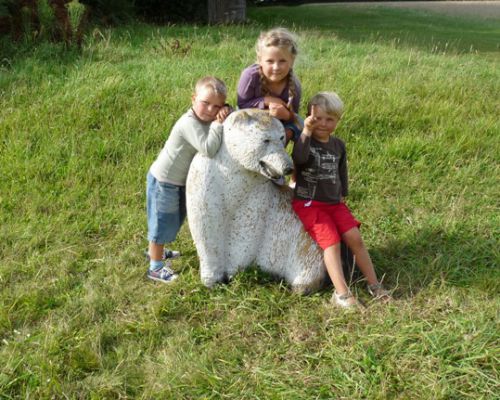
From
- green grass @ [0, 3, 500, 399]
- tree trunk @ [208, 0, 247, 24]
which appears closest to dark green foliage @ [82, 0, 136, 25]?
tree trunk @ [208, 0, 247, 24]

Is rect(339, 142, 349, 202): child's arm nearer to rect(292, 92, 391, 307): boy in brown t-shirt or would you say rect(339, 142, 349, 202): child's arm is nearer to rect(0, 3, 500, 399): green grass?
rect(292, 92, 391, 307): boy in brown t-shirt

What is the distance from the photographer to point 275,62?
10.2ft

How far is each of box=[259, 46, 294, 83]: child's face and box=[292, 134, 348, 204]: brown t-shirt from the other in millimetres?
411

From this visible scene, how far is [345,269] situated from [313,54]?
207 inches

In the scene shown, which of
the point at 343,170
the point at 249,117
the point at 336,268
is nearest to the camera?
the point at 249,117

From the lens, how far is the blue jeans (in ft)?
11.0

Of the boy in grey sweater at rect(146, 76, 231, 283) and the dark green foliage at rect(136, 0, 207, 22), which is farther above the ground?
the boy in grey sweater at rect(146, 76, 231, 283)

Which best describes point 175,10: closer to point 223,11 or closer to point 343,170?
point 223,11

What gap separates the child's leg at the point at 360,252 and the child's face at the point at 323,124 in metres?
0.59

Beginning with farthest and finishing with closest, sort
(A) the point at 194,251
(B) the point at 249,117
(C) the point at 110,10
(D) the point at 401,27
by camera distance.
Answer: (D) the point at 401,27
(C) the point at 110,10
(A) the point at 194,251
(B) the point at 249,117

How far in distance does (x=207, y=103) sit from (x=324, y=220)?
977 mm

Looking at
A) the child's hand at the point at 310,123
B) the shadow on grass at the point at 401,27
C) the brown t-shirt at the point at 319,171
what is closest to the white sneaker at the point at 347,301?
the brown t-shirt at the point at 319,171

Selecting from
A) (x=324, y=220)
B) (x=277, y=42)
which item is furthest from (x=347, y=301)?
(x=277, y=42)

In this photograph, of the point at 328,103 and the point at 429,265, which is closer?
the point at 328,103
